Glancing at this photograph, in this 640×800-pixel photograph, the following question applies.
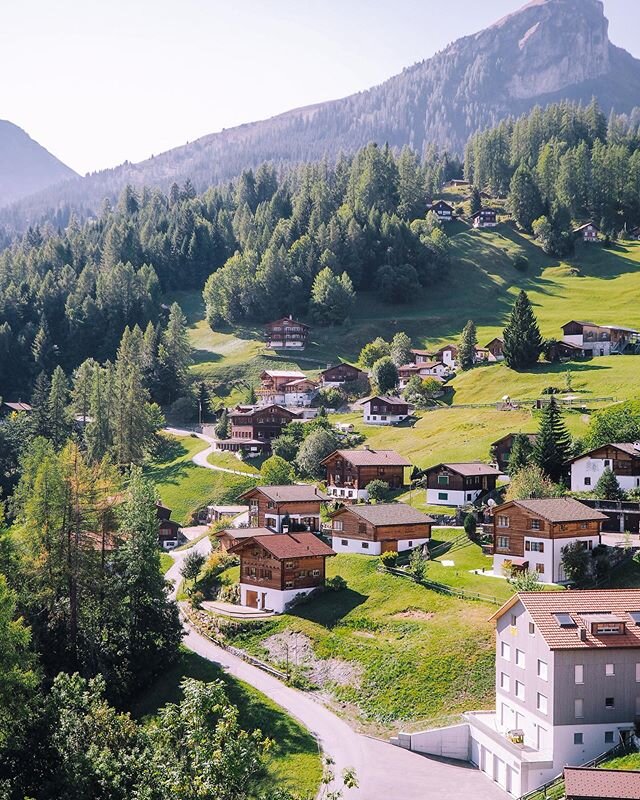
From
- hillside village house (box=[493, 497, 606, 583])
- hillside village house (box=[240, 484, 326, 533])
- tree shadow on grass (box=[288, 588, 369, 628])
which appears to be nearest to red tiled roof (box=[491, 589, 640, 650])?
hillside village house (box=[493, 497, 606, 583])

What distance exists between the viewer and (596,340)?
12644 cm

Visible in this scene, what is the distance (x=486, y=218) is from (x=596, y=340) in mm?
73153

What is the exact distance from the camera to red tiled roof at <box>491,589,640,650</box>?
4812cm

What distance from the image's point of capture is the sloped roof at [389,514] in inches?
3059

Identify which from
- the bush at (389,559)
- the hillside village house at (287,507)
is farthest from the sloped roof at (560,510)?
the hillside village house at (287,507)

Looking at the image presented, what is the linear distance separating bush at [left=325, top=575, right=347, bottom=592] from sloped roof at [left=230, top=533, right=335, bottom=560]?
1915mm

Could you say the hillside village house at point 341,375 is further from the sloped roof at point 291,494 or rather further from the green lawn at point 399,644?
the green lawn at point 399,644

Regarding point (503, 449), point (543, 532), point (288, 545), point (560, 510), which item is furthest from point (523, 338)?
point (543, 532)

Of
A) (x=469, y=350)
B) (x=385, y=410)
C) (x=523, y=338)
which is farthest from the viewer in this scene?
(x=469, y=350)

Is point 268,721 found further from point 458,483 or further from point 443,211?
point 443,211

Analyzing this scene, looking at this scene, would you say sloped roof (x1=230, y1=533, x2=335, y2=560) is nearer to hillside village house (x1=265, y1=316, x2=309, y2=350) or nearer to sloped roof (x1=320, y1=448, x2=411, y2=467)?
sloped roof (x1=320, y1=448, x2=411, y2=467)

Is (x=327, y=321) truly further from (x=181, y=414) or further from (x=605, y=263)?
(x=605, y=263)

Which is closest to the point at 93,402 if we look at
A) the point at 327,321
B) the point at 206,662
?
the point at 327,321

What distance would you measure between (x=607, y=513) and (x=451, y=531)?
1275cm
